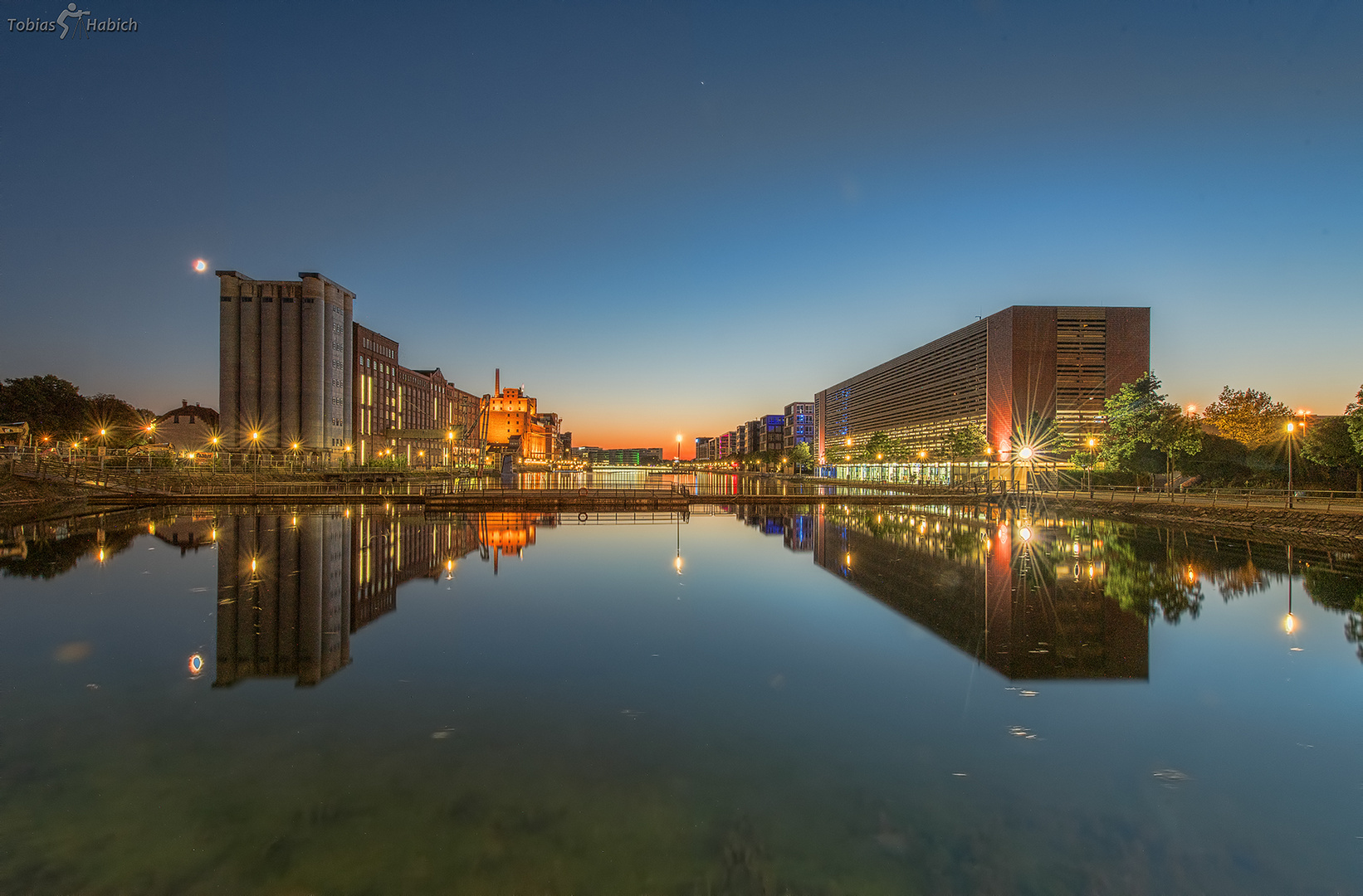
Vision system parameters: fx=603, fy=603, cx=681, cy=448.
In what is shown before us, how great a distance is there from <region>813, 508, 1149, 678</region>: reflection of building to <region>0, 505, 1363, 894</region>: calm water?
0.12m

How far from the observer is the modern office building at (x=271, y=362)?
76062mm

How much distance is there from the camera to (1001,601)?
14070 mm

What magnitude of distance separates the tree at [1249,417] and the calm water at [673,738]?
51.1m

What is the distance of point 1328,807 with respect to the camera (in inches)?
228

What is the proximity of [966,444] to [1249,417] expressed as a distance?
85.5 feet

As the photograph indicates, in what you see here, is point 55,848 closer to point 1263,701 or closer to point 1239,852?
point 1239,852

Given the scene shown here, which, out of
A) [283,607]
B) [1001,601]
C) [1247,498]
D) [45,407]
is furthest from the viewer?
[45,407]

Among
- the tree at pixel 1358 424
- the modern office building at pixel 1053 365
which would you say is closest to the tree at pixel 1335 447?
the tree at pixel 1358 424

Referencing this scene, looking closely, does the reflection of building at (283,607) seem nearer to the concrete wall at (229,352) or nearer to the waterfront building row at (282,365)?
the waterfront building row at (282,365)

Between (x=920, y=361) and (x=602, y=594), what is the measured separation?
10353 cm

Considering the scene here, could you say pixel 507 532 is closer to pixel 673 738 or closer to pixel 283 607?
pixel 283 607

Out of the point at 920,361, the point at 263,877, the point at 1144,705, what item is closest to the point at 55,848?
the point at 263,877

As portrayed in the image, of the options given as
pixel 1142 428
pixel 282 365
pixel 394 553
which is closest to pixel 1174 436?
pixel 1142 428

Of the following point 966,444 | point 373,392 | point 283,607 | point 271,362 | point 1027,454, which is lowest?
point 283,607
